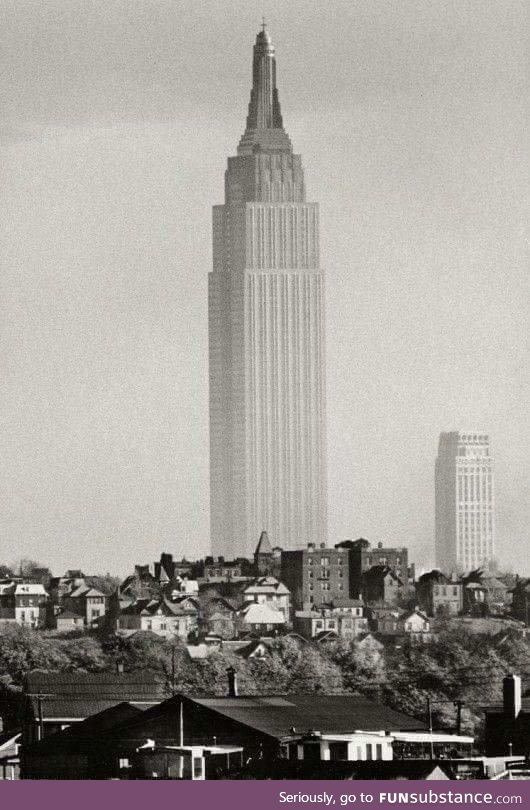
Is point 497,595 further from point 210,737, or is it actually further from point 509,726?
point 210,737

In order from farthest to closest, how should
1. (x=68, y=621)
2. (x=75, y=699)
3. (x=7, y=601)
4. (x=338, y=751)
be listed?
(x=7, y=601) < (x=68, y=621) < (x=75, y=699) < (x=338, y=751)

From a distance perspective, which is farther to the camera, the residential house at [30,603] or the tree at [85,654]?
the residential house at [30,603]

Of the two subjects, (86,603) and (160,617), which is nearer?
(160,617)

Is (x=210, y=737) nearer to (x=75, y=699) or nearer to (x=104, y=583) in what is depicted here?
(x=75, y=699)

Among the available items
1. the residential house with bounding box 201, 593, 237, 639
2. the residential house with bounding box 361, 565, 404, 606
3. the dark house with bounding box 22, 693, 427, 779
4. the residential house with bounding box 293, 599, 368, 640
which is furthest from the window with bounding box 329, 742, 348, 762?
the residential house with bounding box 361, 565, 404, 606

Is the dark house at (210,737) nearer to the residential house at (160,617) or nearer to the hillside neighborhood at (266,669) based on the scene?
the hillside neighborhood at (266,669)

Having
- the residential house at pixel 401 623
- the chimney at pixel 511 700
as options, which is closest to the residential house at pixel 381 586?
the residential house at pixel 401 623

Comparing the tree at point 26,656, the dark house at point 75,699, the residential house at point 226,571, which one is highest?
the residential house at point 226,571

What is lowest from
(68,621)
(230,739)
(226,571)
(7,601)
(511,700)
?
(230,739)

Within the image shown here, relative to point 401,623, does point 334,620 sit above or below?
above

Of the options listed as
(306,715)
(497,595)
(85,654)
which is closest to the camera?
(306,715)

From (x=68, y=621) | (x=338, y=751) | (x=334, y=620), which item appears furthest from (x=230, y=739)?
(x=334, y=620)

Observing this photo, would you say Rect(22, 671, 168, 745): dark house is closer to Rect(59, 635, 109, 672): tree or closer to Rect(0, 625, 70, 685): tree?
Rect(0, 625, 70, 685): tree

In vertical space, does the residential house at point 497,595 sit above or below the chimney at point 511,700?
above
